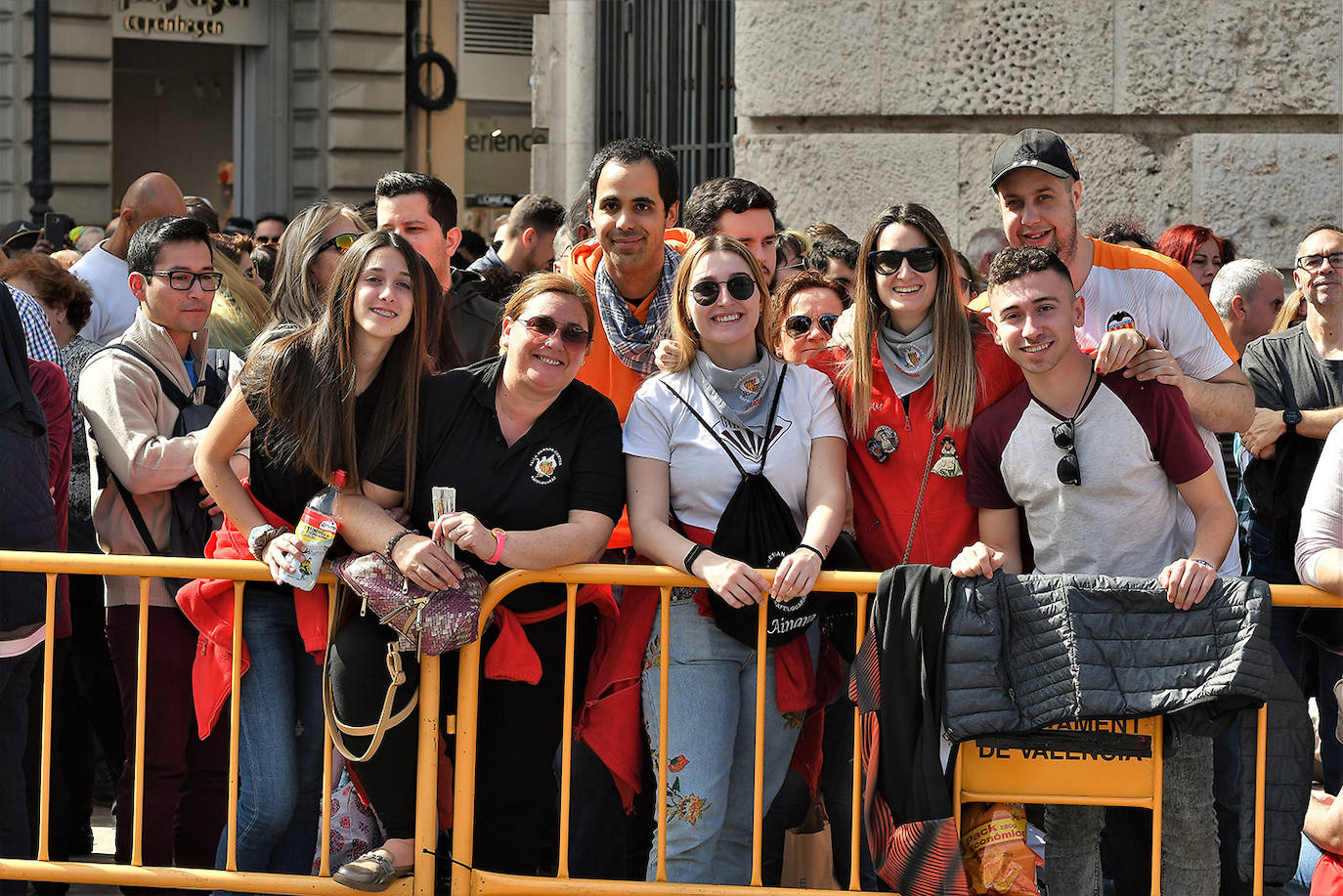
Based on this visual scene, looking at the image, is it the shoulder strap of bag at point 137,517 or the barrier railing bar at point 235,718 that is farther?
the shoulder strap of bag at point 137,517

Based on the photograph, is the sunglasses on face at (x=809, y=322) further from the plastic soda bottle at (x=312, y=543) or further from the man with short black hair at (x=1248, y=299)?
the man with short black hair at (x=1248, y=299)

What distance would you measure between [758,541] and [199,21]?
16.6 m

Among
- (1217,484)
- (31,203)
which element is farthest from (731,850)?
(31,203)

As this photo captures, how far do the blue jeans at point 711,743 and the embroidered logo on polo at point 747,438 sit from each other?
0.42 m

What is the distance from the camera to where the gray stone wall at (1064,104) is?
22.8ft

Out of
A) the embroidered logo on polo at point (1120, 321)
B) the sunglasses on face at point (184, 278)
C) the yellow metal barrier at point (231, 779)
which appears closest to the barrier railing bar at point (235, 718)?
the yellow metal barrier at point (231, 779)

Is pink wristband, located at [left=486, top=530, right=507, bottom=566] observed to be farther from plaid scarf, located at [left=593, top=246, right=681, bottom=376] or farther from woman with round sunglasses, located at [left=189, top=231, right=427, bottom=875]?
plaid scarf, located at [left=593, top=246, right=681, bottom=376]

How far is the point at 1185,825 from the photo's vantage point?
3.99 metres

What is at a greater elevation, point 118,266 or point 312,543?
point 118,266

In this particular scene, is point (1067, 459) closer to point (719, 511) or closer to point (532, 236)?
point (719, 511)

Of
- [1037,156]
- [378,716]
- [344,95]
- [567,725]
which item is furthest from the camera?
[344,95]

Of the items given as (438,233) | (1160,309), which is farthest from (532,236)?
(1160,309)

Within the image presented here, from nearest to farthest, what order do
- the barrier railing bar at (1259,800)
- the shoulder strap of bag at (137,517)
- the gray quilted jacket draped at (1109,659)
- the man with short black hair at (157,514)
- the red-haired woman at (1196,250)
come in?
the gray quilted jacket draped at (1109,659) → the barrier railing bar at (1259,800) → the man with short black hair at (157,514) → the shoulder strap of bag at (137,517) → the red-haired woman at (1196,250)

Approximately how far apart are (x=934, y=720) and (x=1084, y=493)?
28.2 inches
